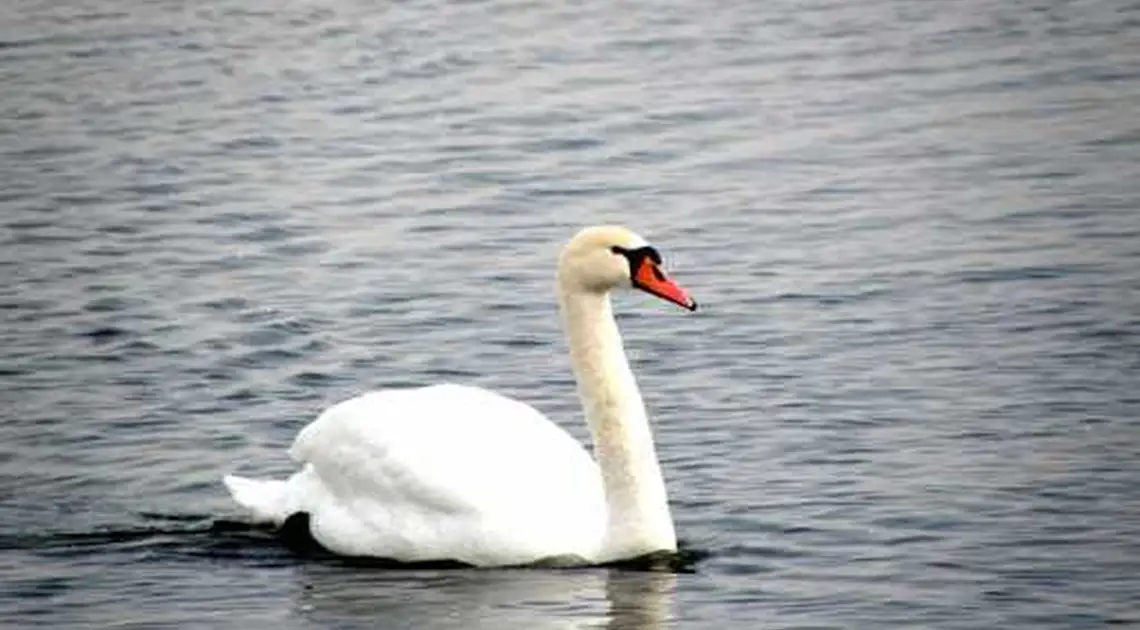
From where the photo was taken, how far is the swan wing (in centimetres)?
1325

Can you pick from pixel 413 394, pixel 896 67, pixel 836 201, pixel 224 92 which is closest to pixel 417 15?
pixel 224 92

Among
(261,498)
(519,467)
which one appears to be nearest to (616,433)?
(519,467)

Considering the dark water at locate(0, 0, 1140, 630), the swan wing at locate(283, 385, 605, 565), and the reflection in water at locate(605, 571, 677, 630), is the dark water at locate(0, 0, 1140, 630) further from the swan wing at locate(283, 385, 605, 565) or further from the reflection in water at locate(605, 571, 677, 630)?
the swan wing at locate(283, 385, 605, 565)

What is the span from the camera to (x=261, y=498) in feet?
45.8

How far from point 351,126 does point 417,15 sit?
3526 mm

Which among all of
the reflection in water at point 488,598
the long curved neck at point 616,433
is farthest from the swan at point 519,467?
the reflection in water at point 488,598

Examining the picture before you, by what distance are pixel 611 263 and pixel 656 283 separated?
0.24 metres

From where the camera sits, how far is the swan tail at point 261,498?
13938 mm

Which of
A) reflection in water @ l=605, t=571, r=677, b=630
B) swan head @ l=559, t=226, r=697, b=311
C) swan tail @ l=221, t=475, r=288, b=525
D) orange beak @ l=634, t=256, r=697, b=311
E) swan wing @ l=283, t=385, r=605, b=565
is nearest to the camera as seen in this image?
reflection in water @ l=605, t=571, r=677, b=630

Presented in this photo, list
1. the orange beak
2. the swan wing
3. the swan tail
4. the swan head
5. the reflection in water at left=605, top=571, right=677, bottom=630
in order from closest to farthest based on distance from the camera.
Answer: the reflection in water at left=605, top=571, right=677, bottom=630 < the orange beak < the swan head < the swan wing < the swan tail

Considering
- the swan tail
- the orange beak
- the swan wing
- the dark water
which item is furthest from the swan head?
the swan tail

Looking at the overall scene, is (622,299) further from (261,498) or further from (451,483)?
(451,483)

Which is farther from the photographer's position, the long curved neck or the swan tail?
the swan tail

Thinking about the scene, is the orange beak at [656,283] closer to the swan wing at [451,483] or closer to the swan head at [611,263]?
the swan head at [611,263]
